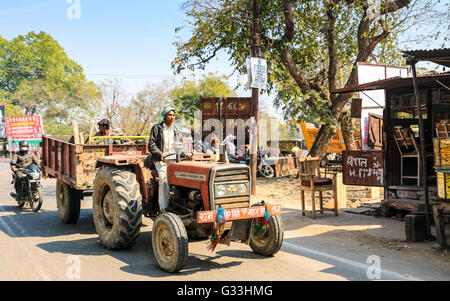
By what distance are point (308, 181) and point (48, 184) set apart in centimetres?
1205

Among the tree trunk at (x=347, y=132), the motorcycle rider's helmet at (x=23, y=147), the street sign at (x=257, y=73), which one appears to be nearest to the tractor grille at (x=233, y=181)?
the street sign at (x=257, y=73)

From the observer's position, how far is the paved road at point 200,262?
4.98 meters

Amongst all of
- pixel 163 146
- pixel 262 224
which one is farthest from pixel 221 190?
pixel 163 146

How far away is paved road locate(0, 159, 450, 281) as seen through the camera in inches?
196

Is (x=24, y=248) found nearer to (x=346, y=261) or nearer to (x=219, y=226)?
(x=219, y=226)

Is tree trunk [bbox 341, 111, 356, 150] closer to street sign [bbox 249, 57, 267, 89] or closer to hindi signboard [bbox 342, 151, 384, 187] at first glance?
street sign [bbox 249, 57, 267, 89]

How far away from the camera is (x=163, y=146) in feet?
20.4

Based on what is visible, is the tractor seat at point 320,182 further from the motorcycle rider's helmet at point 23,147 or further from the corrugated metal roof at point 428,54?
the motorcycle rider's helmet at point 23,147

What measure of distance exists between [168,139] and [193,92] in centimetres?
4231

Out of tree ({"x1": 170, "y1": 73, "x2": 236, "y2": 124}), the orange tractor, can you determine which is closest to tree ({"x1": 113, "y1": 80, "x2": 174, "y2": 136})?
tree ({"x1": 170, "y1": 73, "x2": 236, "y2": 124})

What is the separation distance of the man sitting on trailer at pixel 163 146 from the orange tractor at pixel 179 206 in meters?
0.11
